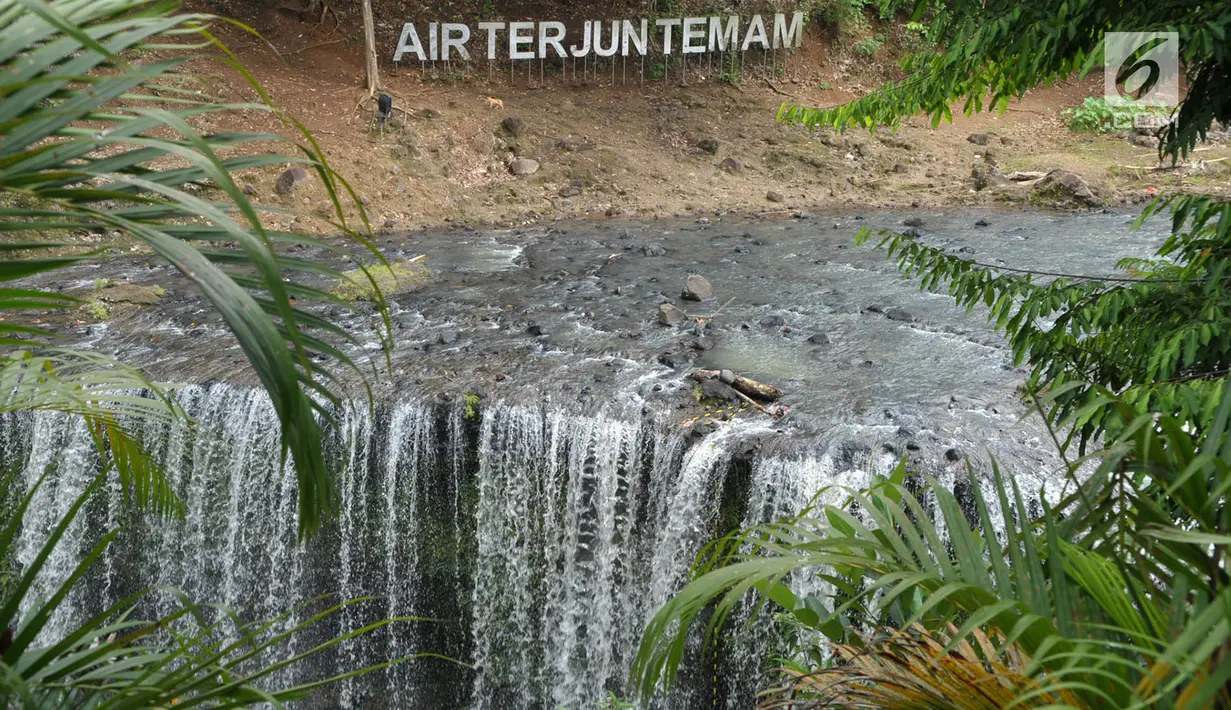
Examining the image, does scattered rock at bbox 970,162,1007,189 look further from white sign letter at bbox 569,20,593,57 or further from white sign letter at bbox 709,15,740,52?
white sign letter at bbox 569,20,593,57

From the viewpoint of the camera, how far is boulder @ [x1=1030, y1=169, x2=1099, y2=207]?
13930mm

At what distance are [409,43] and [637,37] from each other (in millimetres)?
3540

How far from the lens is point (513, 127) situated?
1519 cm

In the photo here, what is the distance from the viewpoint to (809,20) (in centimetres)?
1814

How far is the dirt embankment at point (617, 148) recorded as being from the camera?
14.2 metres

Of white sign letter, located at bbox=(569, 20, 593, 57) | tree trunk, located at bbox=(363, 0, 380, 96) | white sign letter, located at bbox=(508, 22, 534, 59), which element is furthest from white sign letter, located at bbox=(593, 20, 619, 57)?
tree trunk, located at bbox=(363, 0, 380, 96)

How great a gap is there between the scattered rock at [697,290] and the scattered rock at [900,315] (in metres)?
1.66

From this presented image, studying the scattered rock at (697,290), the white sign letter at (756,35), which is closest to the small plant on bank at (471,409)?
the scattered rock at (697,290)

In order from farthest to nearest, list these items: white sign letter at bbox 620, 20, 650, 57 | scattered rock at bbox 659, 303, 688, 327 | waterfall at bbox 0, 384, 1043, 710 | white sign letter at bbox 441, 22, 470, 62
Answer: white sign letter at bbox 620, 20, 650, 57 → white sign letter at bbox 441, 22, 470, 62 → scattered rock at bbox 659, 303, 688, 327 → waterfall at bbox 0, 384, 1043, 710

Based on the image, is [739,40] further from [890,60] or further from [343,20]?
[343,20]

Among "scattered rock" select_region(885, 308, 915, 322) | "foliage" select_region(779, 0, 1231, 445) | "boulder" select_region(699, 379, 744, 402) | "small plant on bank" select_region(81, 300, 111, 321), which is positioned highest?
"foliage" select_region(779, 0, 1231, 445)

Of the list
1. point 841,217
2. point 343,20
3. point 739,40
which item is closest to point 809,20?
point 739,40

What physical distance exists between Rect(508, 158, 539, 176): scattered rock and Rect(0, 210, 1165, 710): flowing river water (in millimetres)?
5392

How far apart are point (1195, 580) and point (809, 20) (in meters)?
17.6
